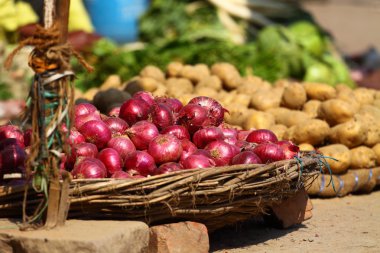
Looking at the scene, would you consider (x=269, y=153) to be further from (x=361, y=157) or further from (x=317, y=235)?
(x=361, y=157)

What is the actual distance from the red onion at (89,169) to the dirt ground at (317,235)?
2.80 feet

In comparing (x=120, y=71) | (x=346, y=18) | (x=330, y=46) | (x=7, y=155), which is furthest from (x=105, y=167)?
(x=346, y=18)

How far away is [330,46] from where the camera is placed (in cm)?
988

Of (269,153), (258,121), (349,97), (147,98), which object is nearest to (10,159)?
(147,98)

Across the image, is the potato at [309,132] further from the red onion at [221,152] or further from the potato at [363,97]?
the red onion at [221,152]

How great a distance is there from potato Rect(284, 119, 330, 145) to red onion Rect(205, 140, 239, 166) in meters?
1.49

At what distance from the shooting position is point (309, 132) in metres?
5.32

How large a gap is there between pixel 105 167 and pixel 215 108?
0.94 m

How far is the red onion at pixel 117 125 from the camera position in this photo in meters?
4.04

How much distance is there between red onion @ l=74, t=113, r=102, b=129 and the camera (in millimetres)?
4020

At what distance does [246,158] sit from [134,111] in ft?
2.60

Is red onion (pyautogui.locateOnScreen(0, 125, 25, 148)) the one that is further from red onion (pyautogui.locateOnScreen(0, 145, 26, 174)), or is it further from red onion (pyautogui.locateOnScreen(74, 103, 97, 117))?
red onion (pyautogui.locateOnScreen(74, 103, 97, 117))

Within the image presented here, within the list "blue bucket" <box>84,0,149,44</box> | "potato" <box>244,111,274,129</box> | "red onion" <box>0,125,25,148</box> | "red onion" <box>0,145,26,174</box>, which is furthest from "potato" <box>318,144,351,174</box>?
"blue bucket" <box>84,0,149,44</box>

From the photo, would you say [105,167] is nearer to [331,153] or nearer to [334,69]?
[331,153]
